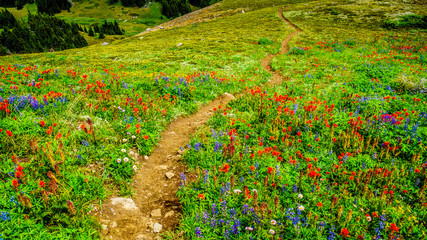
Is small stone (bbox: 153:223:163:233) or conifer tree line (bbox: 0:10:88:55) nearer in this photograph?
small stone (bbox: 153:223:163:233)

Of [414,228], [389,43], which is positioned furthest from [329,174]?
[389,43]

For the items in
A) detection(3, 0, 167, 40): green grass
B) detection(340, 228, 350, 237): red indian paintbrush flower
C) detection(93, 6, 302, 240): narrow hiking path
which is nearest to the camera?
detection(340, 228, 350, 237): red indian paintbrush flower

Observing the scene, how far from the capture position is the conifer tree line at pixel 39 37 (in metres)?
81.8

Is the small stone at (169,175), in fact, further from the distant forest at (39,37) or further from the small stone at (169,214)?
the distant forest at (39,37)

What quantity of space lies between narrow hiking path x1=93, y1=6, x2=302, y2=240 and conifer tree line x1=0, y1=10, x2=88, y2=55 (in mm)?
97647

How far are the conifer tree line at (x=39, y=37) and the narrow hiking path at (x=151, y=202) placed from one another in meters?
97.6

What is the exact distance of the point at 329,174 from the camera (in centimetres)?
527

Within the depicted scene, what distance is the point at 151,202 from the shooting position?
4887 mm

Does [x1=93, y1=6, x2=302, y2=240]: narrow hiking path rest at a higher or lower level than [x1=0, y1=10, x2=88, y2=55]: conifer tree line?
lower

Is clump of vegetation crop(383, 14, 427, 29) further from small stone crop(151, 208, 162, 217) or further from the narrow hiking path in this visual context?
small stone crop(151, 208, 162, 217)

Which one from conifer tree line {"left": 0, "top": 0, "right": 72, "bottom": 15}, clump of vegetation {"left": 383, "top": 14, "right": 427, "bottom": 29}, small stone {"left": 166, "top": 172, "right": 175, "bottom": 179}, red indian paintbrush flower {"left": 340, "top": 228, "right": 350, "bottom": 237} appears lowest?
clump of vegetation {"left": 383, "top": 14, "right": 427, "bottom": 29}

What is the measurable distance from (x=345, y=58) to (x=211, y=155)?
63.9 ft

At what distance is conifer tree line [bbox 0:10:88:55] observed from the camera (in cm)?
8181

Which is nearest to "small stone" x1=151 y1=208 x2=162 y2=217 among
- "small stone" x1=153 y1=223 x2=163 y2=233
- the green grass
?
"small stone" x1=153 y1=223 x2=163 y2=233
